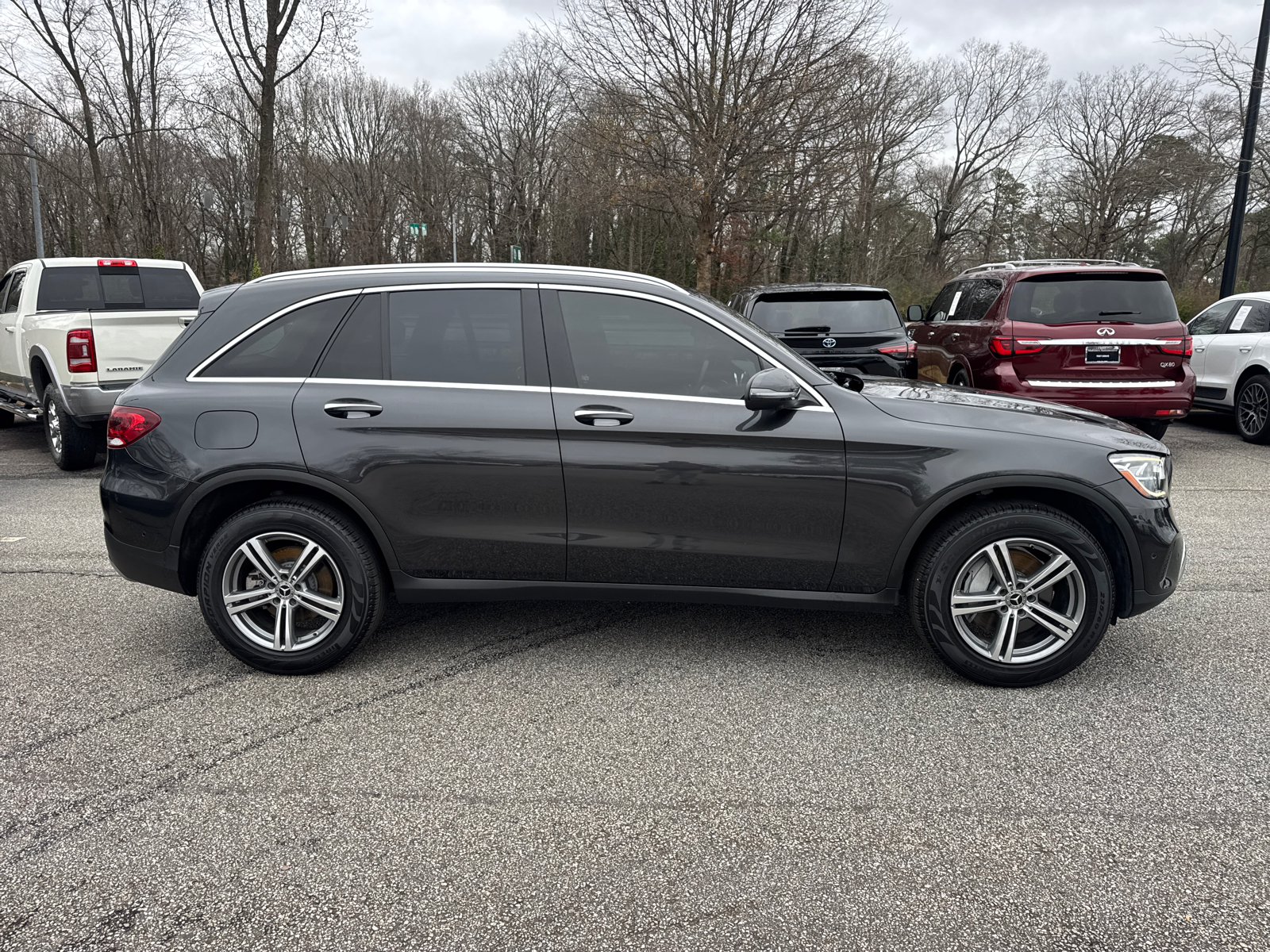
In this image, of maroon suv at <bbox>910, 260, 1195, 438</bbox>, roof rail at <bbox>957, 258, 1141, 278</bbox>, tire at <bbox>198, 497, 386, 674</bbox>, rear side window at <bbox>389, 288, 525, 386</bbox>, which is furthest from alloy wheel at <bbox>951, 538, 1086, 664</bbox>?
roof rail at <bbox>957, 258, 1141, 278</bbox>

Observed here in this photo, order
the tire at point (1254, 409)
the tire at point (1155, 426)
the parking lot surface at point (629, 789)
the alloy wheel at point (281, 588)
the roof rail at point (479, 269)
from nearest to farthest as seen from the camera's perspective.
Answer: the parking lot surface at point (629, 789) → the alloy wheel at point (281, 588) → the roof rail at point (479, 269) → the tire at point (1155, 426) → the tire at point (1254, 409)

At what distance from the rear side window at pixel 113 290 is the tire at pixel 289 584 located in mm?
6152

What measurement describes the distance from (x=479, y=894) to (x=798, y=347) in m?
6.92

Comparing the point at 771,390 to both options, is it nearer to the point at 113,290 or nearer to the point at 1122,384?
the point at 1122,384

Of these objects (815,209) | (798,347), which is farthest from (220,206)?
(798,347)

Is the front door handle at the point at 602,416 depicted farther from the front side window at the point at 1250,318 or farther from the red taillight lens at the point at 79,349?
the front side window at the point at 1250,318

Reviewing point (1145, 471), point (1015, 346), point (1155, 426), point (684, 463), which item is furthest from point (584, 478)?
point (1155, 426)

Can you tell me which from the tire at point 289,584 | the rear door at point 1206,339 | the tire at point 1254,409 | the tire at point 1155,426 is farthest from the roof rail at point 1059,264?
the tire at point 289,584

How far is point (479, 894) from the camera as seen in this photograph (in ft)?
8.19

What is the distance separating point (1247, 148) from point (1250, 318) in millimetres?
5752

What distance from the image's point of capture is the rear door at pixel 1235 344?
10.4 metres

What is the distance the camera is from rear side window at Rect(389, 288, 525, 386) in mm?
3859

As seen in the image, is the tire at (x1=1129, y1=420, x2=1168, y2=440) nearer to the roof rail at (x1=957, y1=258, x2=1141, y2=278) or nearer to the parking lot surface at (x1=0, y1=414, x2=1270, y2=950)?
the roof rail at (x1=957, y1=258, x2=1141, y2=278)

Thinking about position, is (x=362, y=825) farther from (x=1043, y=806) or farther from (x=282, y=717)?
(x=1043, y=806)
